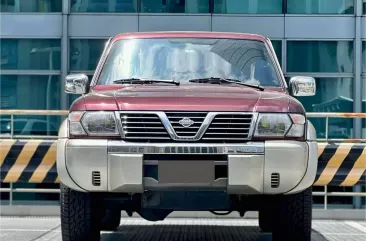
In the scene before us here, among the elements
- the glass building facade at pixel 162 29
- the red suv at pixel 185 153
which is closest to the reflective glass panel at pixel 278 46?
the glass building facade at pixel 162 29

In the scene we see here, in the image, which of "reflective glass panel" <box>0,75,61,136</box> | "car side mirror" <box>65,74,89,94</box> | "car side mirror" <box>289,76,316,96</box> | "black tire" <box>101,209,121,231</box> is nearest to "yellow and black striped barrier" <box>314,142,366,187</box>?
"black tire" <box>101,209,121,231</box>

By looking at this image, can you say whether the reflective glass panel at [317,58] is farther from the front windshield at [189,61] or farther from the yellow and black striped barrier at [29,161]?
the front windshield at [189,61]

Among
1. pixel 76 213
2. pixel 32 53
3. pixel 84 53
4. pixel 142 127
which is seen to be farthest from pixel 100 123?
pixel 32 53

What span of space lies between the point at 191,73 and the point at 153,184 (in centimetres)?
158

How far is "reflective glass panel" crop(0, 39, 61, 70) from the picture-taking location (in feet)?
56.0

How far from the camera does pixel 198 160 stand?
5.32 meters

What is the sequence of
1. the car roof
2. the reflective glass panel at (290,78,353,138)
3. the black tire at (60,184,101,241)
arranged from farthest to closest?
the reflective glass panel at (290,78,353,138) < the car roof < the black tire at (60,184,101,241)

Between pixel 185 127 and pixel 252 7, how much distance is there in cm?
1215

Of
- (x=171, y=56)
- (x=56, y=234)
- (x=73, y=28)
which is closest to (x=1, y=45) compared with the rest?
(x=73, y=28)

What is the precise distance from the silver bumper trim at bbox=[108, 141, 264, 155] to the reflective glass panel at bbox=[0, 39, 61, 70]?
1208cm

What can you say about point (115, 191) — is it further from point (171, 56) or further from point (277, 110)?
point (171, 56)

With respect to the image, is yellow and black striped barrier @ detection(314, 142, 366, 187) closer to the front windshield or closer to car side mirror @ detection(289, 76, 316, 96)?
the front windshield

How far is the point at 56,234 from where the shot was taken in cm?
807

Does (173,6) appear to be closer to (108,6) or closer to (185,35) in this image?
(108,6)
